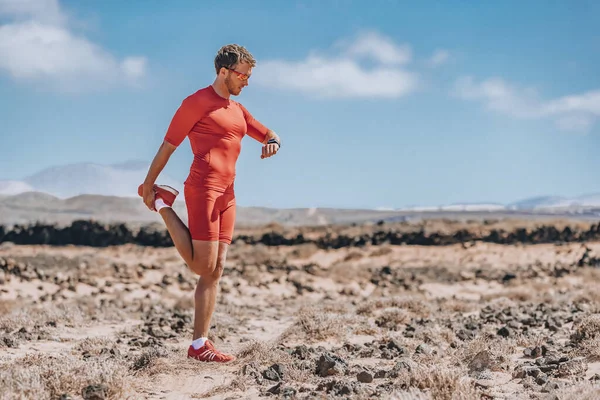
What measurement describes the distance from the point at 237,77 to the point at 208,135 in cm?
51

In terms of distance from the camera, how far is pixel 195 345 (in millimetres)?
6164

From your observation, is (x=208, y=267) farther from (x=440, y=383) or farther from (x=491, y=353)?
(x=491, y=353)

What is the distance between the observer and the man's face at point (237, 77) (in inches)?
234

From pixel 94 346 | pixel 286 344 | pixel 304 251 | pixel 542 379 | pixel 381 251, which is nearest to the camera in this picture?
pixel 542 379

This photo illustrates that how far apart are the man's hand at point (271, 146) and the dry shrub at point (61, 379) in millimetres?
2117

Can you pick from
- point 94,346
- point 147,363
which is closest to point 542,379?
point 147,363

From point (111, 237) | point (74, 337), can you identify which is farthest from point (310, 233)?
point (74, 337)

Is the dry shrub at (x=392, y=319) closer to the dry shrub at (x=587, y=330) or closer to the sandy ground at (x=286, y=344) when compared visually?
the sandy ground at (x=286, y=344)

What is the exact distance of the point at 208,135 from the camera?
19.3 ft

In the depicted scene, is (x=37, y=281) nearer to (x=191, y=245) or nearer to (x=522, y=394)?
(x=191, y=245)

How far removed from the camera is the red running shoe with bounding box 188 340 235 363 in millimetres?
6082

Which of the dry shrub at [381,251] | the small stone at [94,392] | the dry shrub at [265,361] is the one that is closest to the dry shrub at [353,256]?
the dry shrub at [381,251]

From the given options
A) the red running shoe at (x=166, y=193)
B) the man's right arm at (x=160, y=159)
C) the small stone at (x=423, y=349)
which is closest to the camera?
the man's right arm at (x=160, y=159)

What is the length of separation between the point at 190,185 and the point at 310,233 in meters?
31.5
